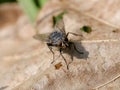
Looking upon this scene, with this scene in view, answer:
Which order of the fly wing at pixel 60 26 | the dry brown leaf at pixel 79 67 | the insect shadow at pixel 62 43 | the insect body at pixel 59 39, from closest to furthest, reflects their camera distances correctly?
the dry brown leaf at pixel 79 67, the insect shadow at pixel 62 43, the insect body at pixel 59 39, the fly wing at pixel 60 26

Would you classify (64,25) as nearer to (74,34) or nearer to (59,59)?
(74,34)

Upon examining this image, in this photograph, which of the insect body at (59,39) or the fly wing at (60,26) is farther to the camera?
the fly wing at (60,26)

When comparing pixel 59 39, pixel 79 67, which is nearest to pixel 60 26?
pixel 59 39

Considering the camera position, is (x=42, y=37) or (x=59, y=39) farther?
(x=42, y=37)

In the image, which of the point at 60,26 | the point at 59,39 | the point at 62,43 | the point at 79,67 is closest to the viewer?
the point at 79,67

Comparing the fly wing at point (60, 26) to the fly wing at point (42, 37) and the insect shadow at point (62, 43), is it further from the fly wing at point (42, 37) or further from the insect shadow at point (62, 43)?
the fly wing at point (42, 37)

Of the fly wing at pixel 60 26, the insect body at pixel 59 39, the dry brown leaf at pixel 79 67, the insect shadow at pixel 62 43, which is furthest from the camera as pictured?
the fly wing at pixel 60 26

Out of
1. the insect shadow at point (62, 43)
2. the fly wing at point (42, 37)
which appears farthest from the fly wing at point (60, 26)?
the fly wing at point (42, 37)

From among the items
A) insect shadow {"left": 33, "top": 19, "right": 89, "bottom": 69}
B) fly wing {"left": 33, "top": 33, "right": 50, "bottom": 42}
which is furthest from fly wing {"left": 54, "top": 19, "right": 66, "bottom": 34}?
fly wing {"left": 33, "top": 33, "right": 50, "bottom": 42}

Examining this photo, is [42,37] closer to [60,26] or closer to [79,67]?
[60,26]
